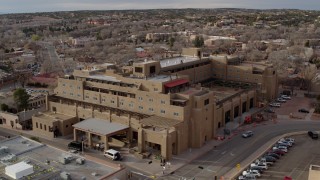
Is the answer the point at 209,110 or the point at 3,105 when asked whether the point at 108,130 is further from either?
the point at 3,105

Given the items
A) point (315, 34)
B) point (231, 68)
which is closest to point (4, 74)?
point (231, 68)

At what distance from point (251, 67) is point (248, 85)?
4.06 m

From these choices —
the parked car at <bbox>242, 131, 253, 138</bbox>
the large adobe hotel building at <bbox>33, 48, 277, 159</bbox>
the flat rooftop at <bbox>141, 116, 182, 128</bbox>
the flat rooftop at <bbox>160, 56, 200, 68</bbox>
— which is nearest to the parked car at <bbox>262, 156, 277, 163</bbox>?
the parked car at <bbox>242, 131, 253, 138</bbox>

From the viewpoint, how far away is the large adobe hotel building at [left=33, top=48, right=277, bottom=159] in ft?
163

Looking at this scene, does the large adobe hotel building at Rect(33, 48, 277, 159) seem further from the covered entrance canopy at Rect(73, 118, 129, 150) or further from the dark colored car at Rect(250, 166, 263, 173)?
the dark colored car at Rect(250, 166, 263, 173)

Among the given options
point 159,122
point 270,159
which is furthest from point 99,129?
point 270,159

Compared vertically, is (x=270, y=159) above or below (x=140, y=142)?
below

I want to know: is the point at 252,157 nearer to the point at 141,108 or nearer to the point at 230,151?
the point at 230,151

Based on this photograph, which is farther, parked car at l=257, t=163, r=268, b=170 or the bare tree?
the bare tree

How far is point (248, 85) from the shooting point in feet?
249

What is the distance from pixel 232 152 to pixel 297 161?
8017mm

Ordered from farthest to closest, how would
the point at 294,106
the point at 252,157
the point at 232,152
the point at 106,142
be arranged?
the point at 294,106 < the point at 232,152 < the point at 106,142 < the point at 252,157

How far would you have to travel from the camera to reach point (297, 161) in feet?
154

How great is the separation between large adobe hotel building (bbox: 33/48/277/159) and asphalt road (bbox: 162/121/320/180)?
3.22 metres
